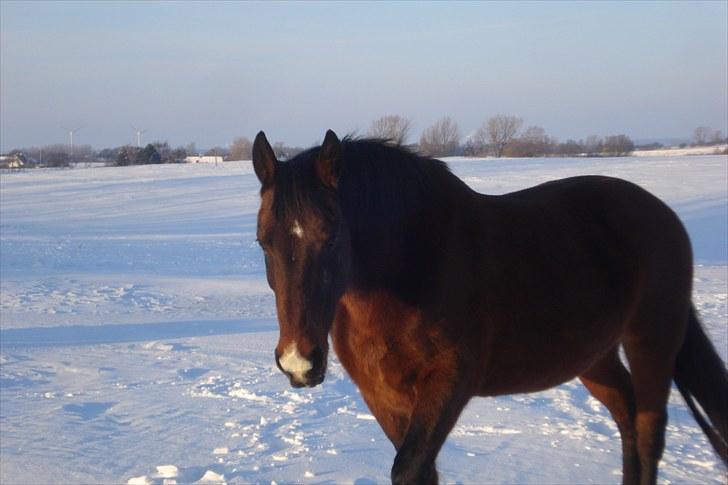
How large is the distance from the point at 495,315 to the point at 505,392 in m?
0.46

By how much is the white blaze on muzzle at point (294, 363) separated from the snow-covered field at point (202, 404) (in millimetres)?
2279

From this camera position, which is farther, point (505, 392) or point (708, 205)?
point (708, 205)

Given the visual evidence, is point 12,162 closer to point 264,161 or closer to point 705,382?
point 705,382

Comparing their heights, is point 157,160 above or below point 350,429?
above

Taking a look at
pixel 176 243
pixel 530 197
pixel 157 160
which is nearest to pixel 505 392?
pixel 530 197

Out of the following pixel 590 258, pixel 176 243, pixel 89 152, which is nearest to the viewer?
pixel 590 258

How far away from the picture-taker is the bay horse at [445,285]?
8.00 ft

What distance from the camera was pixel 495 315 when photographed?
2961 mm

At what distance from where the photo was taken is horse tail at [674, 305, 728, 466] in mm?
3947

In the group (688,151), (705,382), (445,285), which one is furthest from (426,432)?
(688,151)

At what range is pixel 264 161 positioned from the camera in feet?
8.53

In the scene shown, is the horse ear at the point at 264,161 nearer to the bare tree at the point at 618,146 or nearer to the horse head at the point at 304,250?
the horse head at the point at 304,250

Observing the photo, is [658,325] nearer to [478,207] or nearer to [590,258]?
[590,258]

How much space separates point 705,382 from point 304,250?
2.60 metres
